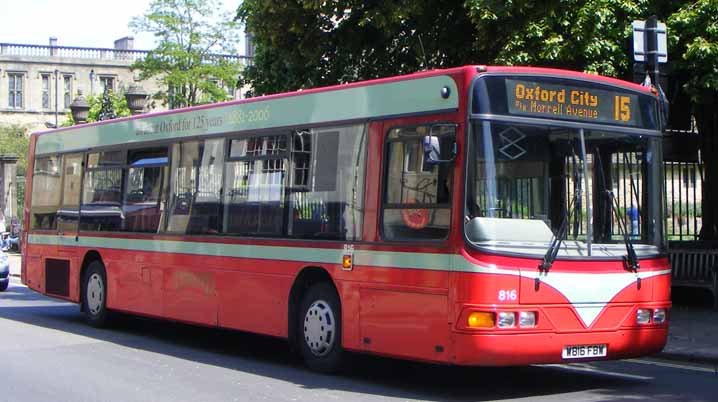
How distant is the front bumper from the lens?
10.5 meters

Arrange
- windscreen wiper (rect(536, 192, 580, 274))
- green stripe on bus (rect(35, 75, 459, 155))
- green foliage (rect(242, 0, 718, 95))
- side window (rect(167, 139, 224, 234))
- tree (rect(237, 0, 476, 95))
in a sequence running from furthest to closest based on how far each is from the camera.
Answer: tree (rect(237, 0, 476, 95))
green foliage (rect(242, 0, 718, 95))
side window (rect(167, 139, 224, 234))
green stripe on bus (rect(35, 75, 459, 155))
windscreen wiper (rect(536, 192, 580, 274))

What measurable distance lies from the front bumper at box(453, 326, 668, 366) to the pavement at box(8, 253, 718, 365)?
3.13 metres

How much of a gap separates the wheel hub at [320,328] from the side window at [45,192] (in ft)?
25.6

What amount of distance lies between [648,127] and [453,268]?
277cm

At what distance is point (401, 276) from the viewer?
11.3 m

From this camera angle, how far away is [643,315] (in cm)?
1155

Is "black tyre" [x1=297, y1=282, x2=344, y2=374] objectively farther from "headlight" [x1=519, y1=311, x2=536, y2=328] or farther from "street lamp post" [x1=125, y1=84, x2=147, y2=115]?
"street lamp post" [x1=125, y1=84, x2=147, y2=115]

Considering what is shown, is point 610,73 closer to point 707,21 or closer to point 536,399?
point 707,21

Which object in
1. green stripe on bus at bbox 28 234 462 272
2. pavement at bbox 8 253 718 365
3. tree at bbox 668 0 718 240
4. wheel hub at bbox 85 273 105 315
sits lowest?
pavement at bbox 8 253 718 365

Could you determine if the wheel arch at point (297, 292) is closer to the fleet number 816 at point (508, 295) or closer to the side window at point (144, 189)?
the fleet number 816 at point (508, 295)

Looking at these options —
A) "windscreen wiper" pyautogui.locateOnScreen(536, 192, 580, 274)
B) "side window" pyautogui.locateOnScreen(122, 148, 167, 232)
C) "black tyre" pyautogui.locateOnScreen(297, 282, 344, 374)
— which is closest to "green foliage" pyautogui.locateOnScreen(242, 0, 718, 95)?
"side window" pyautogui.locateOnScreen(122, 148, 167, 232)

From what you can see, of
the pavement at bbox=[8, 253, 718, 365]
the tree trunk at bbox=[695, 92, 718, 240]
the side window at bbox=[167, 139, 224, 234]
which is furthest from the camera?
the tree trunk at bbox=[695, 92, 718, 240]

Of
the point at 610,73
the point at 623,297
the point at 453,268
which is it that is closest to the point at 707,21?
the point at 610,73

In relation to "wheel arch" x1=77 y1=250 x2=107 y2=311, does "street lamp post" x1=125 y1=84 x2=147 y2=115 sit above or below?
above
